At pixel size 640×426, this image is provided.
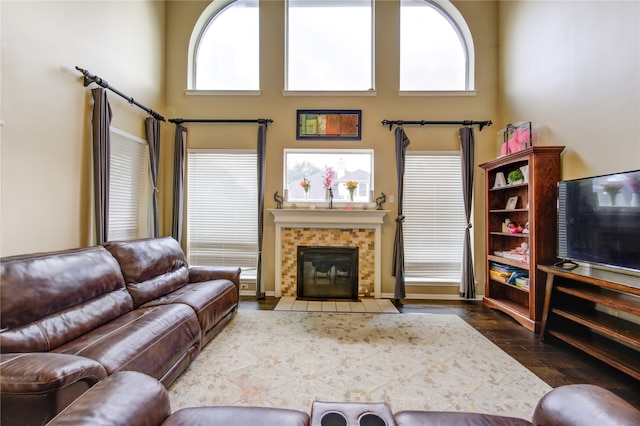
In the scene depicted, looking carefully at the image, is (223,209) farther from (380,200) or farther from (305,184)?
(380,200)

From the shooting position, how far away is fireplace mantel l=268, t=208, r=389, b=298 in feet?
12.5

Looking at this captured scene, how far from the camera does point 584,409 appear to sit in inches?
35.0

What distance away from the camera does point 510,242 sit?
11.7 ft

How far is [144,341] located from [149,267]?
1025 millimetres

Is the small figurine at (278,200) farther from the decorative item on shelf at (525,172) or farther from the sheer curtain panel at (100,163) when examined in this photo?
the decorative item on shelf at (525,172)

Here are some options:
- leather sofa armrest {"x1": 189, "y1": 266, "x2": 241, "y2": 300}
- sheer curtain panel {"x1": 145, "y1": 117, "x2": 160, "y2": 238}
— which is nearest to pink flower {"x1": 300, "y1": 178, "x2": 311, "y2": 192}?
leather sofa armrest {"x1": 189, "y1": 266, "x2": 241, "y2": 300}

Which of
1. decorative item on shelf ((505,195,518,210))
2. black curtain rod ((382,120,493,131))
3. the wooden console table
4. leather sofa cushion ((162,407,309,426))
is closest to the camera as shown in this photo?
A: leather sofa cushion ((162,407,309,426))

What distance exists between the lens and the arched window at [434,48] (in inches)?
159

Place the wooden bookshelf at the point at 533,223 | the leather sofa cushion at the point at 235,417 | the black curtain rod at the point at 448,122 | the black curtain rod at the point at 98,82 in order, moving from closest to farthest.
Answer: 1. the leather sofa cushion at the point at 235,417
2. the black curtain rod at the point at 98,82
3. the wooden bookshelf at the point at 533,223
4. the black curtain rod at the point at 448,122

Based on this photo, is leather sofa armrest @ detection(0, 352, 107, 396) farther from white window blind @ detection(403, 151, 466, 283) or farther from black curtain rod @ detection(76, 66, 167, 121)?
white window blind @ detection(403, 151, 466, 283)

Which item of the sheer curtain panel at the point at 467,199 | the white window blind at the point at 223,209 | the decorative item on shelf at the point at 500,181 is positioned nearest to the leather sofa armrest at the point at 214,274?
the white window blind at the point at 223,209

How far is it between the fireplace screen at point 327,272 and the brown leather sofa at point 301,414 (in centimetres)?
283

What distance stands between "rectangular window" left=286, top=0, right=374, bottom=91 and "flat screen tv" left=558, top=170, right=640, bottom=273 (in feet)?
9.79

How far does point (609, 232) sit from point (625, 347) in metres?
0.99
